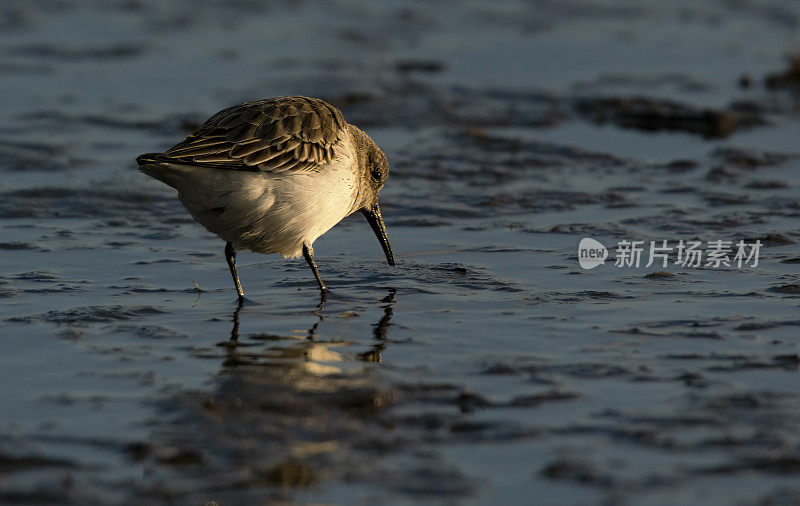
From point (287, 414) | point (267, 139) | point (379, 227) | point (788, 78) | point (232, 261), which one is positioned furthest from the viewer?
point (788, 78)

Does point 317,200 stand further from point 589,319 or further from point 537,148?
point 537,148

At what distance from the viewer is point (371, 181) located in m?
9.45

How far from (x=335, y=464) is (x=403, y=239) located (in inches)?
191

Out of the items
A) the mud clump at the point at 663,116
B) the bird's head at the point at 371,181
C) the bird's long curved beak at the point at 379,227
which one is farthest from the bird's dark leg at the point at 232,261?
the mud clump at the point at 663,116

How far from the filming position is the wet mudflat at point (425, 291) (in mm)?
5441

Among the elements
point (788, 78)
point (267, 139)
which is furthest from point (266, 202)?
point (788, 78)

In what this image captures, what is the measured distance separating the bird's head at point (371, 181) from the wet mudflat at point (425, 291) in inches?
11.5

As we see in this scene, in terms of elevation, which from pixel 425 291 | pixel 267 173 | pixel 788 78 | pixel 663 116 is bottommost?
pixel 425 291

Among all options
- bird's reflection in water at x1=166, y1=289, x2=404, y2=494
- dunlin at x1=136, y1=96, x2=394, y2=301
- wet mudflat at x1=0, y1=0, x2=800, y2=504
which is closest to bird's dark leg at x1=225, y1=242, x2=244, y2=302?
dunlin at x1=136, y1=96, x2=394, y2=301

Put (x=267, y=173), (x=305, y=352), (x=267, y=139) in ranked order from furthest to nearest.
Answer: (x=267, y=139), (x=267, y=173), (x=305, y=352)

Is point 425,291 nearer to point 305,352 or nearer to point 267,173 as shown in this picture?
point 267,173

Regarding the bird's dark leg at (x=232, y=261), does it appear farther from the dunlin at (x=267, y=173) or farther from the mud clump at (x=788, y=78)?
the mud clump at (x=788, y=78)

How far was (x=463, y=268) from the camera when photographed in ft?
29.6

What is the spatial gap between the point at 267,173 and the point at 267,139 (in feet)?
1.00
